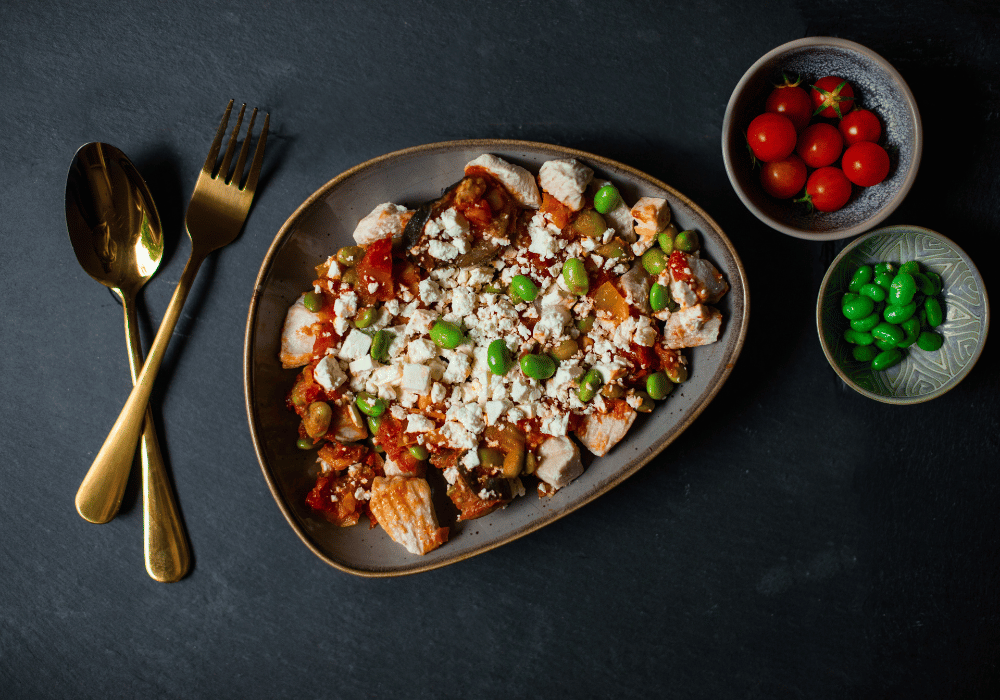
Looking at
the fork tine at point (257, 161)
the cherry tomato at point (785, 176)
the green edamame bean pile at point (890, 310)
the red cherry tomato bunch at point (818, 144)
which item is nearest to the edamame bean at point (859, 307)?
the green edamame bean pile at point (890, 310)

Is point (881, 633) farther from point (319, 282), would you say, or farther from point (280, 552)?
point (319, 282)

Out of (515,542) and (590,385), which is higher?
(590,385)

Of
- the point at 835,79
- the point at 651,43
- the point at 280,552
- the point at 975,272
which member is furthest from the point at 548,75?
the point at 280,552

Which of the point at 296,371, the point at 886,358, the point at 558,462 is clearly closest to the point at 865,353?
the point at 886,358

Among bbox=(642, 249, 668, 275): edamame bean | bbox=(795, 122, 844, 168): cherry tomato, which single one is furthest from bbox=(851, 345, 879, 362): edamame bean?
bbox=(642, 249, 668, 275): edamame bean

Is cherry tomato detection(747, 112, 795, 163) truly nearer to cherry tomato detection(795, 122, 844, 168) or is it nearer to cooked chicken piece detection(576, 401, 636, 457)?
cherry tomato detection(795, 122, 844, 168)

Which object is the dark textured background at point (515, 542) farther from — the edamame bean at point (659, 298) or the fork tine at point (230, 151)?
the edamame bean at point (659, 298)

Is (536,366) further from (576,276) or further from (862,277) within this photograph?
(862,277)
